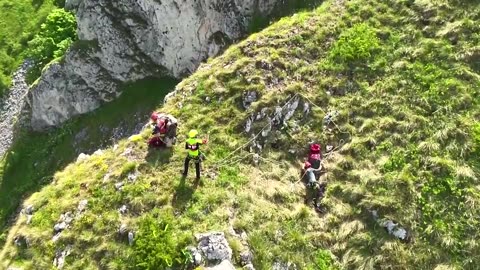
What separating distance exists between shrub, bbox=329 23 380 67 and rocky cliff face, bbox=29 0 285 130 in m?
6.89

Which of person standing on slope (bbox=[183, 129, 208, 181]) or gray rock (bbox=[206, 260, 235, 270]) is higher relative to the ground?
person standing on slope (bbox=[183, 129, 208, 181])

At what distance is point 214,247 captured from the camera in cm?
2050

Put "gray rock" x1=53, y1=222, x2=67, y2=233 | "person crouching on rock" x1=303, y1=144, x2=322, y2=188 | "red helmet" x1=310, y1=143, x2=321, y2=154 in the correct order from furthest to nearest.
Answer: "red helmet" x1=310, y1=143, x2=321, y2=154 < "person crouching on rock" x1=303, y1=144, x2=322, y2=188 < "gray rock" x1=53, y1=222, x2=67, y2=233

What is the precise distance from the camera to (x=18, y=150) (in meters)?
37.0

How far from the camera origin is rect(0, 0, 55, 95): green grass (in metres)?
44.1

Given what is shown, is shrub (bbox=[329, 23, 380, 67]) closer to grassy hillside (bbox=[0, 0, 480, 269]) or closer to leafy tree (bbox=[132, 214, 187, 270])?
grassy hillside (bbox=[0, 0, 480, 269])

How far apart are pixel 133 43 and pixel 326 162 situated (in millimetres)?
17488

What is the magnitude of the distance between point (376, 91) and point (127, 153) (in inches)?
559

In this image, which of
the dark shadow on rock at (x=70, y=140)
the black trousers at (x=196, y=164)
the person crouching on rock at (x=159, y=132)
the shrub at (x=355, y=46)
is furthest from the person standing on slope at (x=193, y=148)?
the shrub at (x=355, y=46)

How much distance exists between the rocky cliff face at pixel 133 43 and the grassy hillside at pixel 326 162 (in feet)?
14.9

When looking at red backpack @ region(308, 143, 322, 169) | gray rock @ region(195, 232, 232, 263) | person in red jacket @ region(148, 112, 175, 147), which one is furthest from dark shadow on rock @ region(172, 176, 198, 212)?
red backpack @ region(308, 143, 322, 169)

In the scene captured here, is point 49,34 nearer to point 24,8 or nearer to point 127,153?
point 24,8

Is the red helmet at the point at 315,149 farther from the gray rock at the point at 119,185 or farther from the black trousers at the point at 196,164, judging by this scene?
the gray rock at the point at 119,185

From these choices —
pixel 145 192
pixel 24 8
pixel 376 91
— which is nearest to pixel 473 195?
pixel 376 91
